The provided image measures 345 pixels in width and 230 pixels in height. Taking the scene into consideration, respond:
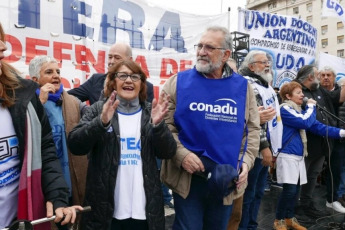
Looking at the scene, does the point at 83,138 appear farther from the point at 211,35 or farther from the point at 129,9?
the point at 129,9

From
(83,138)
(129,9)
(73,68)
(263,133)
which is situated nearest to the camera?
(83,138)

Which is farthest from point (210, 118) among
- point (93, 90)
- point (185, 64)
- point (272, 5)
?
point (272, 5)

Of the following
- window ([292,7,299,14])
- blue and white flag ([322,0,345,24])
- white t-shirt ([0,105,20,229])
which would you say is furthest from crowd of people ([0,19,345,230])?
window ([292,7,299,14])

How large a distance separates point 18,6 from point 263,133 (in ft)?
11.6

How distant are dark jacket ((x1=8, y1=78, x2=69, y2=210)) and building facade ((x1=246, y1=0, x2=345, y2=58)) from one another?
153 feet

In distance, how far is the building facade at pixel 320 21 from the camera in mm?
48000

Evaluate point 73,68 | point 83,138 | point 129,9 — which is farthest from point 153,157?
point 129,9

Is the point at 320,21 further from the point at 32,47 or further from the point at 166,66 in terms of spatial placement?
the point at 32,47

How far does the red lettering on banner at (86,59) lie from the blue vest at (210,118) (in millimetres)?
3036

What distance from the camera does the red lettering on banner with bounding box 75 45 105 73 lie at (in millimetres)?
4734

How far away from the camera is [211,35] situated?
2.13m

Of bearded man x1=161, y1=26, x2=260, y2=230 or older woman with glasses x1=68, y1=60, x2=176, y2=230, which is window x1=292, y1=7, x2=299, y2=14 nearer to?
bearded man x1=161, y1=26, x2=260, y2=230

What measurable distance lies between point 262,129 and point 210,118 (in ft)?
3.44

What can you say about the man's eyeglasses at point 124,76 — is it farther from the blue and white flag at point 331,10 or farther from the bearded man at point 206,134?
the blue and white flag at point 331,10
